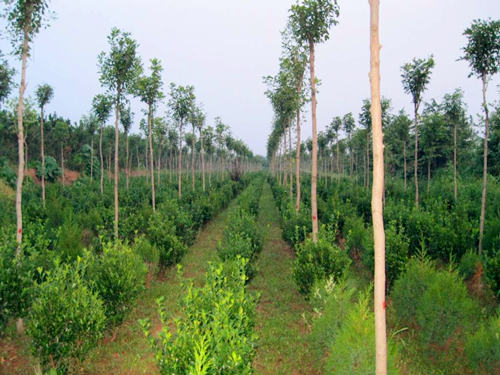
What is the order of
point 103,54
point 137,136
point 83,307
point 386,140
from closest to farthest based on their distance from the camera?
point 83,307 → point 103,54 → point 386,140 → point 137,136

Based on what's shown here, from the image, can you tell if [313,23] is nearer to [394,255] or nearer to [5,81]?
[394,255]

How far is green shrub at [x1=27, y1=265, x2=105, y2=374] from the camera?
3848mm

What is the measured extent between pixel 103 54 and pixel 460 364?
10893mm

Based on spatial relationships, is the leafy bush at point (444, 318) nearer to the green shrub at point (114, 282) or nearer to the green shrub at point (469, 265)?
the green shrub at point (469, 265)

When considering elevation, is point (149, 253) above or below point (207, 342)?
below

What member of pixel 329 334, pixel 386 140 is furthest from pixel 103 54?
pixel 386 140

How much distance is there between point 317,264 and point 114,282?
11.6ft

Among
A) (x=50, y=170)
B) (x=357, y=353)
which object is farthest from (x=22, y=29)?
(x=50, y=170)

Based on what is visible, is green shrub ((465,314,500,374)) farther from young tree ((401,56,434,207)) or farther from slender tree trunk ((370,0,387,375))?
young tree ((401,56,434,207))

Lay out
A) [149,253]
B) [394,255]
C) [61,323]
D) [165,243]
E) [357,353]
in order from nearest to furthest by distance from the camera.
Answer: [357,353] → [61,323] → [394,255] → [149,253] → [165,243]

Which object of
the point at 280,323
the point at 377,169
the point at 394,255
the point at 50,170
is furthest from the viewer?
the point at 50,170

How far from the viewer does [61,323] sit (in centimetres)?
386

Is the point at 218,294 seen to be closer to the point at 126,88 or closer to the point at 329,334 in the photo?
the point at 329,334

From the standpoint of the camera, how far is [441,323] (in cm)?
472
